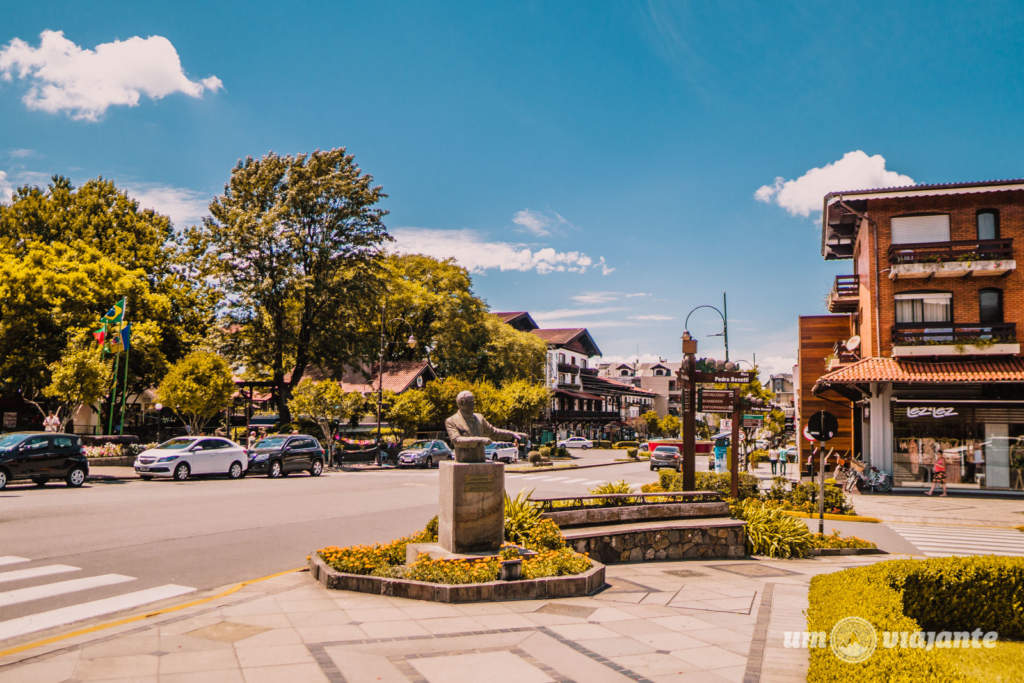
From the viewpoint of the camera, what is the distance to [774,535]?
13133 mm

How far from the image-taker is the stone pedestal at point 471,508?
31.0 ft

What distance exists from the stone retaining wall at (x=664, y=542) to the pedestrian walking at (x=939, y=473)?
57.2 feet

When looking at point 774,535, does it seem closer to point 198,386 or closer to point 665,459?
point 665,459

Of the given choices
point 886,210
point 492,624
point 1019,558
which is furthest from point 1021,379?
point 492,624

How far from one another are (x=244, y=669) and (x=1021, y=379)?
93.3ft

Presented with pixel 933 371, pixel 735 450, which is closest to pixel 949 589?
pixel 735 450

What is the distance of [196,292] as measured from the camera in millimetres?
46625

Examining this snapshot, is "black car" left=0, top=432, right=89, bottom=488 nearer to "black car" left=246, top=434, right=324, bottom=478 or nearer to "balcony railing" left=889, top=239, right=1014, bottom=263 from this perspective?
"black car" left=246, top=434, right=324, bottom=478

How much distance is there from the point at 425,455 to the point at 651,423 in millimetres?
65193

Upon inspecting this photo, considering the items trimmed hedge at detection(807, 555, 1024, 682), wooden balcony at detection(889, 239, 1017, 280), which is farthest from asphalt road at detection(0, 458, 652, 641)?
wooden balcony at detection(889, 239, 1017, 280)

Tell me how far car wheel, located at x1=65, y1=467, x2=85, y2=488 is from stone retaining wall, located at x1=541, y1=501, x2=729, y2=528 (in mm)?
16984

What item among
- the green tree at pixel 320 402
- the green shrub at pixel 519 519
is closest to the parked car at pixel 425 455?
the green tree at pixel 320 402

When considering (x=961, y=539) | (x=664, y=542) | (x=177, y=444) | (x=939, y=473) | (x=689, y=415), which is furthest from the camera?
(x=177, y=444)

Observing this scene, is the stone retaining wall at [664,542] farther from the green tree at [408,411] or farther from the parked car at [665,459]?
the green tree at [408,411]
